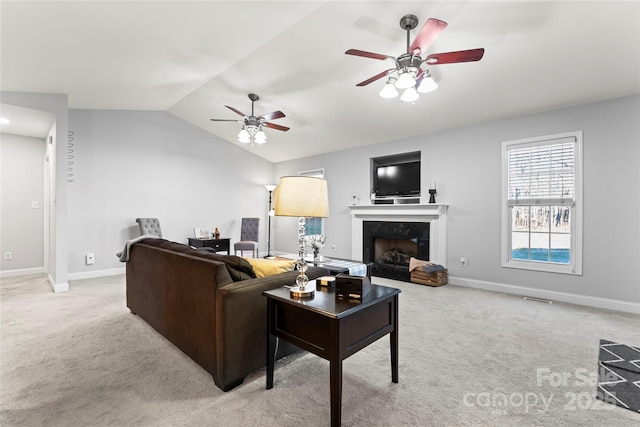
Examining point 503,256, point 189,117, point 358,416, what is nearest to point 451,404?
point 358,416

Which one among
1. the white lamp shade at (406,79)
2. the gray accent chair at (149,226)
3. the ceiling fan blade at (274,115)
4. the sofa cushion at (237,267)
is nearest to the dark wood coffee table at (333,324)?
the sofa cushion at (237,267)

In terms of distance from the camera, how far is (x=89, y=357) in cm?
233

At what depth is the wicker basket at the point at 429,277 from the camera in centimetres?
464

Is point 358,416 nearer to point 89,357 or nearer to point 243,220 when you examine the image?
point 89,357

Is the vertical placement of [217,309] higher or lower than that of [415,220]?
lower

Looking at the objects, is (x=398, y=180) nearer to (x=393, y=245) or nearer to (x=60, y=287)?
(x=393, y=245)

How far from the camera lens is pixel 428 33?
2.20 metres

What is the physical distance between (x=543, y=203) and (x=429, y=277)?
1842 mm

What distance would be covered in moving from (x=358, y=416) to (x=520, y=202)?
12.6 ft

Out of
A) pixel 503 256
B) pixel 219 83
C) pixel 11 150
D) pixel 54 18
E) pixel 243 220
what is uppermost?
pixel 219 83

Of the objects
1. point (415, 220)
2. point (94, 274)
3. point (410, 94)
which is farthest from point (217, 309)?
Answer: point (94, 274)

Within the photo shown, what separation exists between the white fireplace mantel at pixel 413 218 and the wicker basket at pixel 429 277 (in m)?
0.26

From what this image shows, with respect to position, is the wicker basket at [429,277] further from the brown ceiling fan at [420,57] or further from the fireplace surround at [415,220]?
the brown ceiling fan at [420,57]

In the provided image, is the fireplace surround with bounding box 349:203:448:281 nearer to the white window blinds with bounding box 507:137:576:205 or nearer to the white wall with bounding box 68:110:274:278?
the white window blinds with bounding box 507:137:576:205
